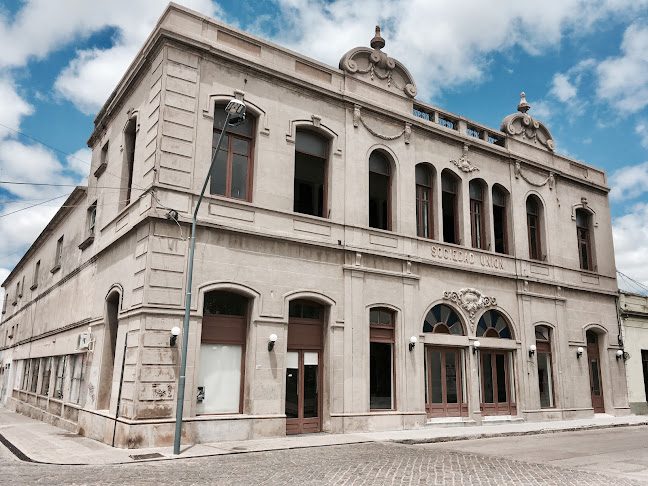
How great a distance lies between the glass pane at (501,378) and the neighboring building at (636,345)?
7837 mm

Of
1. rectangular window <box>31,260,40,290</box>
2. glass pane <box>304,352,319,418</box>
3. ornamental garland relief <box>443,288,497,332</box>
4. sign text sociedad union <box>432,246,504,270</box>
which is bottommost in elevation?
glass pane <box>304,352,319,418</box>

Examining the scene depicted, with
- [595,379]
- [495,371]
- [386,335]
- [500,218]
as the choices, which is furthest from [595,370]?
[386,335]

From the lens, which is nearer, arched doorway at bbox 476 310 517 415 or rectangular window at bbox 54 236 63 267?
arched doorway at bbox 476 310 517 415

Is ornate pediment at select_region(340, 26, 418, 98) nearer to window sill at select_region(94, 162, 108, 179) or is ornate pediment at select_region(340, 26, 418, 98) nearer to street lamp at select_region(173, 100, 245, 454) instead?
street lamp at select_region(173, 100, 245, 454)

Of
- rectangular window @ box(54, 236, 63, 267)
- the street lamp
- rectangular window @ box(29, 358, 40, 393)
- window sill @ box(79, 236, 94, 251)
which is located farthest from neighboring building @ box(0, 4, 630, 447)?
rectangular window @ box(54, 236, 63, 267)

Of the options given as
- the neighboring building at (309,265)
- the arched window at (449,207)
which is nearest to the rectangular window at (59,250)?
the neighboring building at (309,265)

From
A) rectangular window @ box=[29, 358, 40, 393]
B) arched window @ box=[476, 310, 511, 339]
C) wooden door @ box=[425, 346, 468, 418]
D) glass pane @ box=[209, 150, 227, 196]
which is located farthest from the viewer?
rectangular window @ box=[29, 358, 40, 393]

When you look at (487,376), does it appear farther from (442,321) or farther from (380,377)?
(380,377)

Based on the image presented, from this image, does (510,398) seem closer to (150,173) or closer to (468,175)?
(468,175)

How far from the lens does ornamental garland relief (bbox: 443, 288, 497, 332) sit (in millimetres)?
19938

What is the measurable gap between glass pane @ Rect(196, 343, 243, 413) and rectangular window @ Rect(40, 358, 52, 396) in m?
11.1

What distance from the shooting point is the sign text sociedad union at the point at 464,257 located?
20156 mm

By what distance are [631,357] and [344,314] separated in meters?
16.3

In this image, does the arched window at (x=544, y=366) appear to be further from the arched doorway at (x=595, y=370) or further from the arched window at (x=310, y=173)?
the arched window at (x=310, y=173)
